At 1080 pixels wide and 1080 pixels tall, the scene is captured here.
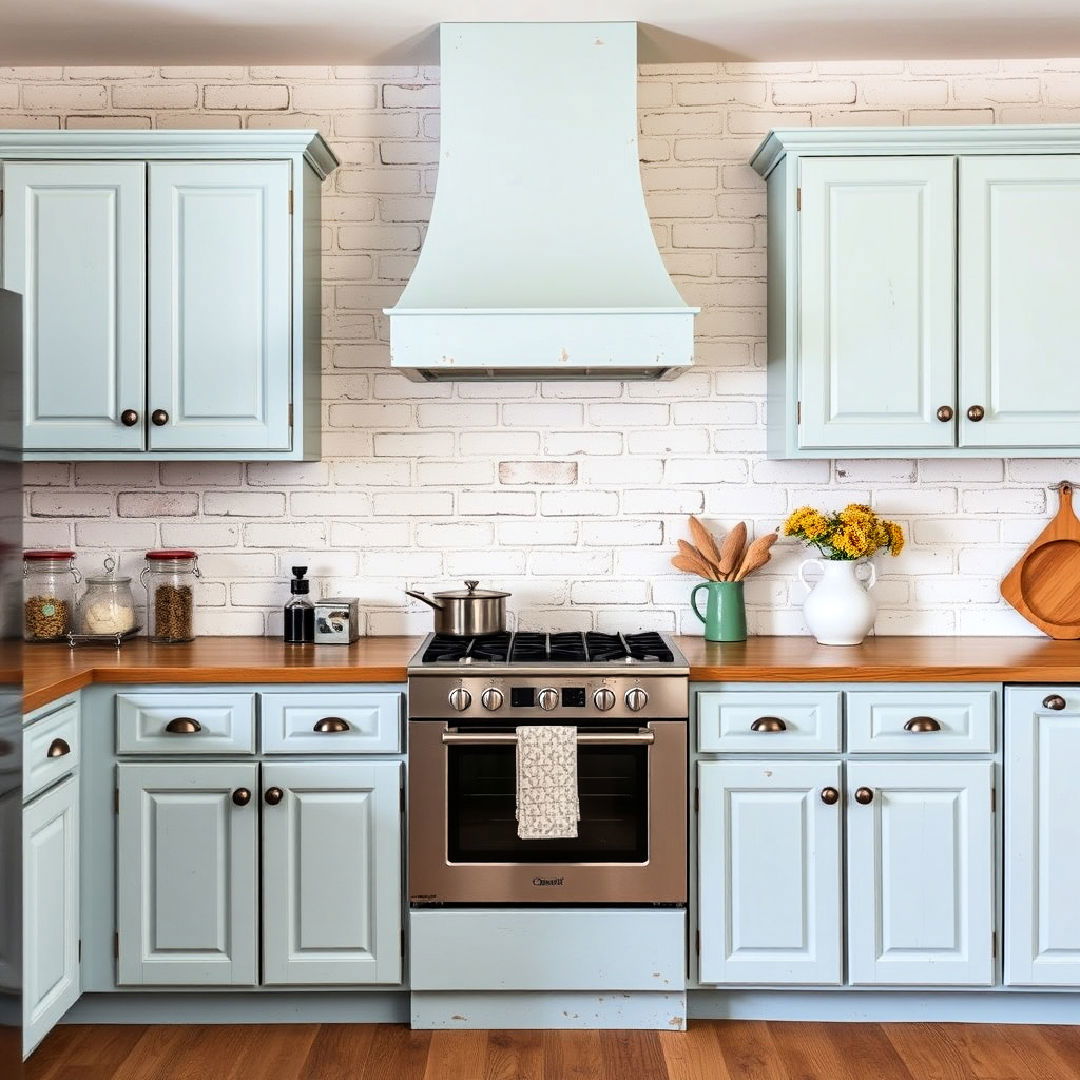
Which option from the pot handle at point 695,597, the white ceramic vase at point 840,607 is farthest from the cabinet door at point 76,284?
the white ceramic vase at point 840,607

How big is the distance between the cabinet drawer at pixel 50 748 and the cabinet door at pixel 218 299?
2.64ft

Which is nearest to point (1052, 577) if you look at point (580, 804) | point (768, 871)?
point (768, 871)

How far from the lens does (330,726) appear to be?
115 inches

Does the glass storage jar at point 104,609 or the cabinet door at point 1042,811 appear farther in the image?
the glass storage jar at point 104,609

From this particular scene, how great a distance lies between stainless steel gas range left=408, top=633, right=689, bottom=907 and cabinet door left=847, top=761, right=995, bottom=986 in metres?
0.46

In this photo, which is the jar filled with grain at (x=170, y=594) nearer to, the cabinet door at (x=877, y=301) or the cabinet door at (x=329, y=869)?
the cabinet door at (x=329, y=869)

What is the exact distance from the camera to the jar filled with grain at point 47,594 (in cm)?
337

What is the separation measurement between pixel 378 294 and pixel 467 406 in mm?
424

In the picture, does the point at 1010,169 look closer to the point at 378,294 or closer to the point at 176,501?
the point at 378,294

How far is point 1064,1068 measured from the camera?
277 centimetres

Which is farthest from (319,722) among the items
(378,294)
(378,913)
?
(378,294)

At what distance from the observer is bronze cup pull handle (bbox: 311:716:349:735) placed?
2.93m

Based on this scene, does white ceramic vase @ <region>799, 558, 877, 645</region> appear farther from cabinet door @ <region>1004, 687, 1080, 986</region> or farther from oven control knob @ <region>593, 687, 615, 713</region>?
oven control knob @ <region>593, 687, 615, 713</region>

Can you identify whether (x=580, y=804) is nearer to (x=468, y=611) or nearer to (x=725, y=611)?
(x=468, y=611)
